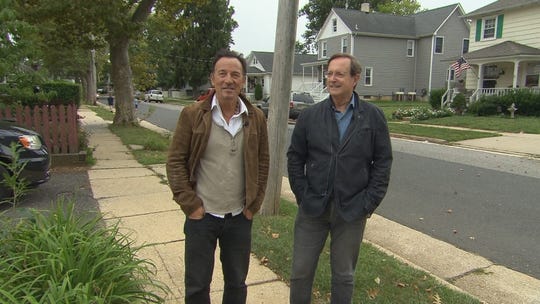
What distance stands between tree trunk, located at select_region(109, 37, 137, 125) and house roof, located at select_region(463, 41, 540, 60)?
59.1 feet

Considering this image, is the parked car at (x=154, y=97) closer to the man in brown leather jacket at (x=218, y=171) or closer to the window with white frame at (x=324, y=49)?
the window with white frame at (x=324, y=49)

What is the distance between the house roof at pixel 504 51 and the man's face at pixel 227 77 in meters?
23.3

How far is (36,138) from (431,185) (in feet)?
21.3

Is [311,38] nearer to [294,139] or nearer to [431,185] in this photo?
[431,185]

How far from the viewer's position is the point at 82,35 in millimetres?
16625

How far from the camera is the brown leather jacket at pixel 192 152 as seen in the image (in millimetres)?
2600

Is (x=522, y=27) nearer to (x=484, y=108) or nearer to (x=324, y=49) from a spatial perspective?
(x=484, y=108)

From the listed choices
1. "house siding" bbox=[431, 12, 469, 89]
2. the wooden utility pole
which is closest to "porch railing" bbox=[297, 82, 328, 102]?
"house siding" bbox=[431, 12, 469, 89]

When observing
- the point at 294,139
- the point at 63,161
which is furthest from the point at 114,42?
the point at 294,139

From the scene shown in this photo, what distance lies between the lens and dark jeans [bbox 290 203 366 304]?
9.45ft

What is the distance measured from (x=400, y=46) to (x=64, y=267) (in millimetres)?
38694

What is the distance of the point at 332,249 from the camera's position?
2.96 metres

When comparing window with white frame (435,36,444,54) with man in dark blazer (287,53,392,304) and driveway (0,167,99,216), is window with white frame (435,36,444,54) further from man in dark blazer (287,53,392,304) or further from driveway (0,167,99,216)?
man in dark blazer (287,53,392,304)

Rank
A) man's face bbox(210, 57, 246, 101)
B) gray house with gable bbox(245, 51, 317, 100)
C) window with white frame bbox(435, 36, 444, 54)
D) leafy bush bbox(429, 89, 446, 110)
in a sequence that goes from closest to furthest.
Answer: man's face bbox(210, 57, 246, 101)
leafy bush bbox(429, 89, 446, 110)
window with white frame bbox(435, 36, 444, 54)
gray house with gable bbox(245, 51, 317, 100)
